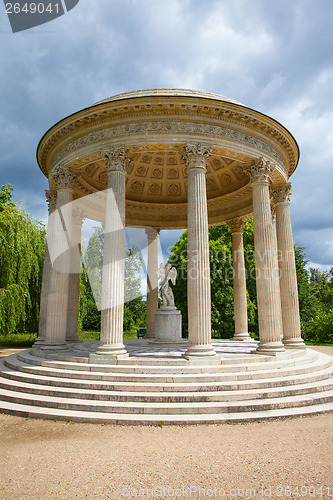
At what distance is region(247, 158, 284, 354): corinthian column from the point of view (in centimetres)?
1975

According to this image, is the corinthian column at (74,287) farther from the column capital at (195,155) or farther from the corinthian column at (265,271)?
the corinthian column at (265,271)

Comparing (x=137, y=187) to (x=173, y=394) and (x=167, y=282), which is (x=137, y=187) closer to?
(x=167, y=282)

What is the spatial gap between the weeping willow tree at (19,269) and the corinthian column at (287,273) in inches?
904

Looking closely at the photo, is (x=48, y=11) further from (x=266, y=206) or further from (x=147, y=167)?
(x=147, y=167)

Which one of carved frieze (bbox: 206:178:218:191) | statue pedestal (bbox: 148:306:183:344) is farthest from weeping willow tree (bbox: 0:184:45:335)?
carved frieze (bbox: 206:178:218:191)

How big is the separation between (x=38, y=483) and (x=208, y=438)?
17.1ft

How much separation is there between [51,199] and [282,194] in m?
19.5

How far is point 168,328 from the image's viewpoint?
2716 cm

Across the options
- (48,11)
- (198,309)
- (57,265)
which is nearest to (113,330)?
(198,309)

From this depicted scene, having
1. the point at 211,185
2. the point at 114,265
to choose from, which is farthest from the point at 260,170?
the point at 114,265

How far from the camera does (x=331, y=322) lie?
158 feet

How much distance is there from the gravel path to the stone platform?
30.2 inches

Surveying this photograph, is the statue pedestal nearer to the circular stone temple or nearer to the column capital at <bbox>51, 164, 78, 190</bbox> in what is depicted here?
the circular stone temple

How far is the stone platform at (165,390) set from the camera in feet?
39.9
